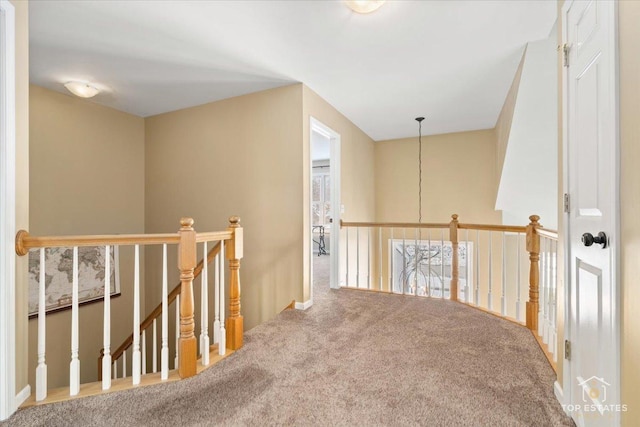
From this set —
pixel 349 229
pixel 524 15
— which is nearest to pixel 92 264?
pixel 349 229

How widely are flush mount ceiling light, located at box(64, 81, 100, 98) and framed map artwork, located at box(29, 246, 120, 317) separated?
1.69 meters

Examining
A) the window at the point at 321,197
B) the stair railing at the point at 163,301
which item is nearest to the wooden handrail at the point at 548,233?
the stair railing at the point at 163,301

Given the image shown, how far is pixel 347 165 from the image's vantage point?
4426mm

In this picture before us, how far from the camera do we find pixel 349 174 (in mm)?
4516

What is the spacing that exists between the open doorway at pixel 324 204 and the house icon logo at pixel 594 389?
2388mm

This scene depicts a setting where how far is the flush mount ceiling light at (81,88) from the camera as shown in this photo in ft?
9.95

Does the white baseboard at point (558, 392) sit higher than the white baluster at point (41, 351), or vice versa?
the white baluster at point (41, 351)

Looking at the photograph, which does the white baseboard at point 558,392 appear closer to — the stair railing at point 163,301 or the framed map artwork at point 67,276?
the stair railing at point 163,301

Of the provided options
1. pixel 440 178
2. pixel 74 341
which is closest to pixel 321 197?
pixel 440 178

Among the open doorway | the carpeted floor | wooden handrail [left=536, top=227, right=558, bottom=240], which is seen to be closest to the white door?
the carpeted floor

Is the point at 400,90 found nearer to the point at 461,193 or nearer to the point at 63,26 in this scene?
the point at 461,193

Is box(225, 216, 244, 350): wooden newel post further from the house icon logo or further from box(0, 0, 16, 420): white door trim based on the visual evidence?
the house icon logo

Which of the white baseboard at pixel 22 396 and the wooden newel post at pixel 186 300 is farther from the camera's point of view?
the wooden newel post at pixel 186 300

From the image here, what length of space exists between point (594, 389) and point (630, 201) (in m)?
0.83
